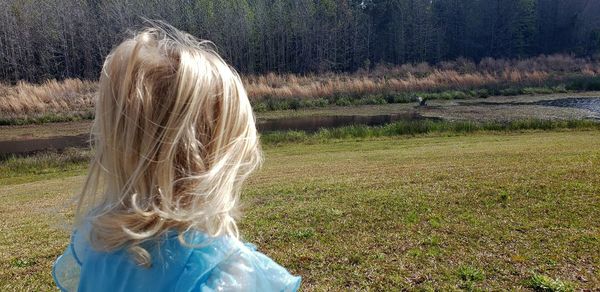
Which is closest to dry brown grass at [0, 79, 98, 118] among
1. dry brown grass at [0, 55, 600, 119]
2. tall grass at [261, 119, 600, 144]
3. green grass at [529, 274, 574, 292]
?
dry brown grass at [0, 55, 600, 119]

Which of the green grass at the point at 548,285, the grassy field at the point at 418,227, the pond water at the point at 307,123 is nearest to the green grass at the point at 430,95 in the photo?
the pond water at the point at 307,123

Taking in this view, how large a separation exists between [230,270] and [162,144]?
0.52 metres

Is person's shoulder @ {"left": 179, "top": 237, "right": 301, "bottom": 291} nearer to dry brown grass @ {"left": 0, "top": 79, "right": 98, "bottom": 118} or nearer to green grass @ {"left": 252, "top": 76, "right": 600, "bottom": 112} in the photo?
dry brown grass @ {"left": 0, "top": 79, "right": 98, "bottom": 118}

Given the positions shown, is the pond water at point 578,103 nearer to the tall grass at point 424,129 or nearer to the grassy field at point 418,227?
the tall grass at point 424,129

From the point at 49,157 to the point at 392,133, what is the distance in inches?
560

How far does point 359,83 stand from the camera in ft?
148

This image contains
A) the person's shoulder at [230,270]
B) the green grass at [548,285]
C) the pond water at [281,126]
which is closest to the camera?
the person's shoulder at [230,270]

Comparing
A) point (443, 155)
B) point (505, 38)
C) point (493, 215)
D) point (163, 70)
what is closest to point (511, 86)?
point (505, 38)

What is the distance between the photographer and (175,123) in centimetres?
179

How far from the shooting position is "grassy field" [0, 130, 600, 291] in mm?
4391

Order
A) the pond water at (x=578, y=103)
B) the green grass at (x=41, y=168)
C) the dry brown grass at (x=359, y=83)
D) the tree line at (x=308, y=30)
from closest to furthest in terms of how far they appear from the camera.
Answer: the green grass at (x=41, y=168) < the pond water at (x=578, y=103) < the dry brown grass at (x=359, y=83) < the tree line at (x=308, y=30)

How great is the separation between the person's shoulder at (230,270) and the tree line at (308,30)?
5048cm

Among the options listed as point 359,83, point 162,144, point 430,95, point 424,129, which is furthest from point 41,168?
point 430,95

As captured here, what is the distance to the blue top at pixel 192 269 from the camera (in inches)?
67.3
